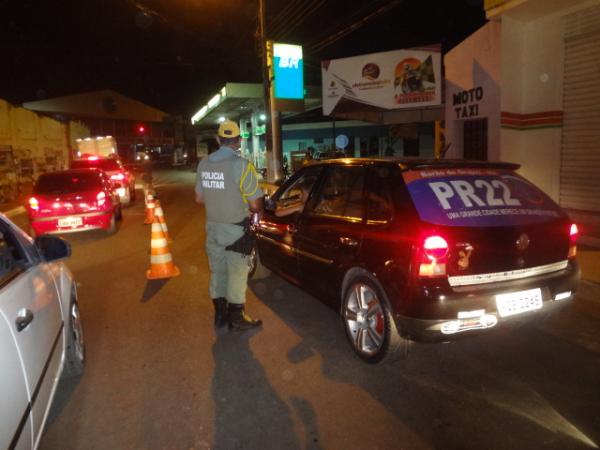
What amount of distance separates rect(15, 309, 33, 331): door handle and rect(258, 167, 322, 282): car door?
2.83 meters

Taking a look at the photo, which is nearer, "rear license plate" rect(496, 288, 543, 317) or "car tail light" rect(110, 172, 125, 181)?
"rear license plate" rect(496, 288, 543, 317)

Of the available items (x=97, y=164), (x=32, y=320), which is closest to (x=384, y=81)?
(x=97, y=164)

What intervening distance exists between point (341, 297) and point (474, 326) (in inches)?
46.7

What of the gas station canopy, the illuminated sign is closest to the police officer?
the illuminated sign

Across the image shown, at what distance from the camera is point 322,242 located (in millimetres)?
4426

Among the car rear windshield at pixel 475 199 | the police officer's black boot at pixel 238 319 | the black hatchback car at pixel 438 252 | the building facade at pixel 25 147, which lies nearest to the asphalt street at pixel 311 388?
the police officer's black boot at pixel 238 319

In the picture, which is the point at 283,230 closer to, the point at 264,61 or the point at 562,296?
the point at 562,296

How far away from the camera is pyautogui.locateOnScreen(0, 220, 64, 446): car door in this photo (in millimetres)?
2230

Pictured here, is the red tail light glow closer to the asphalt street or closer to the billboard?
the asphalt street

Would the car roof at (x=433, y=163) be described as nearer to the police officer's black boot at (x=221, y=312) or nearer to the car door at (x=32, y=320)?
the police officer's black boot at (x=221, y=312)

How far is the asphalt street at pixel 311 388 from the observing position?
3.01 metres

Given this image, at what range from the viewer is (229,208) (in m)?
4.49

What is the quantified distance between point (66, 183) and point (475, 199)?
895cm

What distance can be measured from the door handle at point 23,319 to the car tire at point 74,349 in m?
1.21
